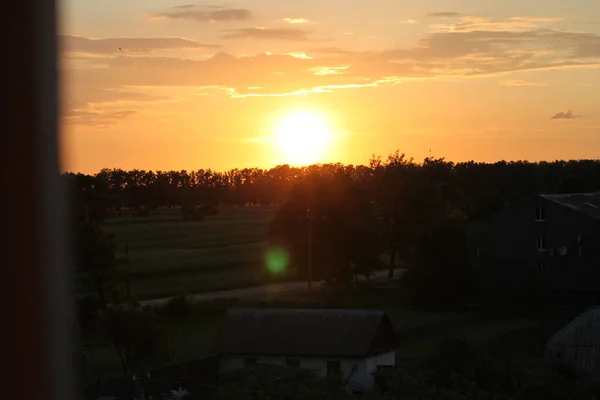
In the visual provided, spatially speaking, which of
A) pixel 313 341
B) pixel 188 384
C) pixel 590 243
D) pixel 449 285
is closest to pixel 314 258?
pixel 449 285

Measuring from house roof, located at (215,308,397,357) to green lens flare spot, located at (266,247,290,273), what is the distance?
1113cm

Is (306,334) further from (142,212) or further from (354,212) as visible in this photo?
(142,212)

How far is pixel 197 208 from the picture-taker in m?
38.5

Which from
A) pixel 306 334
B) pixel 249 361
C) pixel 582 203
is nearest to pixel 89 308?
pixel 249 361

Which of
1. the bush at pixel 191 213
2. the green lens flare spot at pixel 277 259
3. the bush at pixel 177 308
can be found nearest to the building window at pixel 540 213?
the green lens flare spot at pixel 277 259

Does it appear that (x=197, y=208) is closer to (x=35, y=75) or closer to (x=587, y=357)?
(x=587, y=357)

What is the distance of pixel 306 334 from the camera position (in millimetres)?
12398

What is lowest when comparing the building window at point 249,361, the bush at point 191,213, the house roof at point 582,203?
the building window at point 249,361

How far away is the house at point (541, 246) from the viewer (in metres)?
20.9

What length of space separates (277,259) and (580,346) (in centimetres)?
1584

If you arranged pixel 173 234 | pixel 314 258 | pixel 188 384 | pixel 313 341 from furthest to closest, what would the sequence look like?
1. pixel 173 234
2. pixel 314 258
3. pixel 313 341
4. pixel 188 384

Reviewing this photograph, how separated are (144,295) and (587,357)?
13.1m

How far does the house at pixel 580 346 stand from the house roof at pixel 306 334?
8.04 ft

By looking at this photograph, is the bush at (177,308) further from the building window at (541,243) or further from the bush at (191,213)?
the bush at (191,213)
